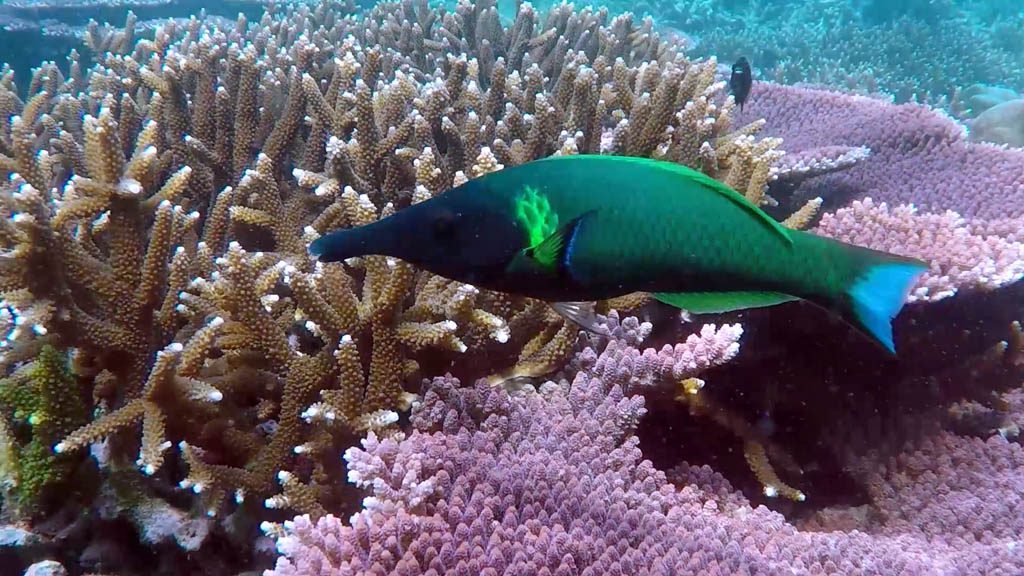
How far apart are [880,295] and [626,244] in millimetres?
544

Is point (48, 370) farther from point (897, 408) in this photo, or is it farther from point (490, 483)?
point (897, 408)

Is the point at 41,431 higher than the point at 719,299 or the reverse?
the reverse

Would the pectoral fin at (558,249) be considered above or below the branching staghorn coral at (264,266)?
above

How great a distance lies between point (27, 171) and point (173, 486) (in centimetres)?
172

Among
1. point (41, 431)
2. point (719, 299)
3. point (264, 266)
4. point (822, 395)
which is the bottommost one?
point (822, 395)

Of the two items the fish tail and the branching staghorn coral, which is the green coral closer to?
the branching staghorn coral

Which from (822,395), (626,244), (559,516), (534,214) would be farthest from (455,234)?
(822,395)

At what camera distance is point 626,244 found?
4.31 feet

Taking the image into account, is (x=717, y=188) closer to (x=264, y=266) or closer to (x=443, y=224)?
(x=443, y=224)

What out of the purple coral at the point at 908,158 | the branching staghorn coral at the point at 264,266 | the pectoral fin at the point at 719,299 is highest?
the pectoral fin at the point at 719,299

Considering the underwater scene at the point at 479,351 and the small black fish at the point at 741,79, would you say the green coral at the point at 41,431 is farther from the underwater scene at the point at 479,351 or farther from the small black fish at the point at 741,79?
the small black fish at the point at 741,79

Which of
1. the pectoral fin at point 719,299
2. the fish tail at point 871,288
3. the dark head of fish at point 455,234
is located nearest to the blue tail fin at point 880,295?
the fish tail at point 871,288

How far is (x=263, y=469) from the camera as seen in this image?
2580mm

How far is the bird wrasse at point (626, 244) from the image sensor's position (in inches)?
51.1
